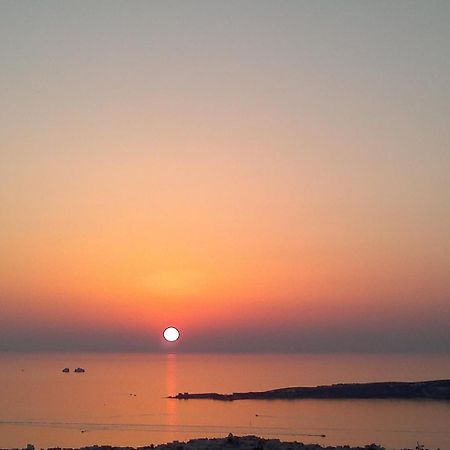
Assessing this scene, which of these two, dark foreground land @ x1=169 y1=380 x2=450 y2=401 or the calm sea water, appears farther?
dark foreground land @ x1=169 y1=380 x2=450 y2=401

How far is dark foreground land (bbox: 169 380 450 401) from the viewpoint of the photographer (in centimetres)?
6366

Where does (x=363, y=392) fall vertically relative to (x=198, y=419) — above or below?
above

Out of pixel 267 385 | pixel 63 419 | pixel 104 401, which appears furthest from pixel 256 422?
pixel 267 385

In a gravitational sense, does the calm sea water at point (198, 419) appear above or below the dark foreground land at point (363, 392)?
below

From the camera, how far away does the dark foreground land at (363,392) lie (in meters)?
63.7

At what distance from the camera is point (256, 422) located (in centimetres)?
4722

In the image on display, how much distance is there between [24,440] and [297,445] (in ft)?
73.8

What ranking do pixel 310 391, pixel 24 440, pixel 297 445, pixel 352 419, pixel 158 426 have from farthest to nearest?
pixel 310 391, pixel 352 419, pixel 158 426, pixel 24 440, pixel 297 445

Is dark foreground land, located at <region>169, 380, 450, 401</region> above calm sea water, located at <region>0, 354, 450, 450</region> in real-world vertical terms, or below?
above

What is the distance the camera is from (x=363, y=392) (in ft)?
215

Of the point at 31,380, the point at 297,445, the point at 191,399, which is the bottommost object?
the point at 297,445

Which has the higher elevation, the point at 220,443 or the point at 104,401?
the point at 104,401

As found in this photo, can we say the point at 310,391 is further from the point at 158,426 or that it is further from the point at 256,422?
the point at 158,426

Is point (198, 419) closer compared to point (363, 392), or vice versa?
point (198, 419)
